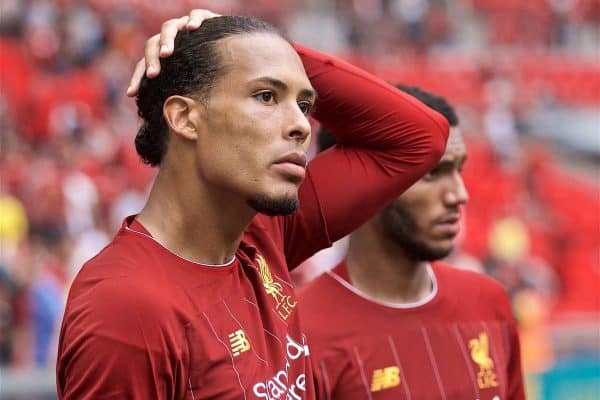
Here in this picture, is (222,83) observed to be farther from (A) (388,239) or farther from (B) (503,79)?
(B) (503,79)

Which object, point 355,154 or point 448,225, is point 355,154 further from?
point 448,225

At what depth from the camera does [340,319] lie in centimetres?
368

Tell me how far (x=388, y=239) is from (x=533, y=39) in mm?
18403

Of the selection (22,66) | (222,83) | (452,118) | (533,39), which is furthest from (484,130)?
(222,83)

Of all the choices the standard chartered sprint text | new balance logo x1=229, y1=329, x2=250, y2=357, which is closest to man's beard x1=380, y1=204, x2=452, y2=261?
the standard chartered sprint text

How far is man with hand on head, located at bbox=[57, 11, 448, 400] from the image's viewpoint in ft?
7.81

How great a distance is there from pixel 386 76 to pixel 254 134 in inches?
631

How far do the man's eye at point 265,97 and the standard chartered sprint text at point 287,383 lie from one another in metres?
0.58

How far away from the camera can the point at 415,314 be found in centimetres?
376

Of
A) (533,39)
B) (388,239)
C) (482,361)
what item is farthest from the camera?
(533,39)

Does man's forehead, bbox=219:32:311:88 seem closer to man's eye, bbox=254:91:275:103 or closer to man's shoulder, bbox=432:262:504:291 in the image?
man's eye, bbox=254:91:275:103

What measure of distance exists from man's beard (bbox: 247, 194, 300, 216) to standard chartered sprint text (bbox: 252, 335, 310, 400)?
338 millimetres

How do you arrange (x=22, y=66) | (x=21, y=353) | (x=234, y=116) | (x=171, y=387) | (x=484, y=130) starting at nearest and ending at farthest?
1. (x=171, y=387)
2. (x=234, y=116)
3. (x=21, y=353)
4. (x=22, y=66)
5. (x=484, y=130)

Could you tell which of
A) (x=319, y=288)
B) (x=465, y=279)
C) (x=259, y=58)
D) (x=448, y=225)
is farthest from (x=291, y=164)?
(x=465, y=279)
